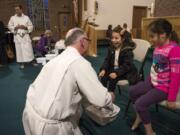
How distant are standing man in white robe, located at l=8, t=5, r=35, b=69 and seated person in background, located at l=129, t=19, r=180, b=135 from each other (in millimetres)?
3557

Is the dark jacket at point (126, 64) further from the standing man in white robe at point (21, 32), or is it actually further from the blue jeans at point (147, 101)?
the standing man in white robe at point (21, 32)

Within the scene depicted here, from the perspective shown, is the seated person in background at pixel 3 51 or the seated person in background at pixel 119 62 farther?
the seated person in background at pixel 3 51

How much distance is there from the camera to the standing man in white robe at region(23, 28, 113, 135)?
3.54 ft

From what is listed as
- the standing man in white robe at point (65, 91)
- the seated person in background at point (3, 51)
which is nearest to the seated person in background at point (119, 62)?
the standing man in white robe at point (65, 91)

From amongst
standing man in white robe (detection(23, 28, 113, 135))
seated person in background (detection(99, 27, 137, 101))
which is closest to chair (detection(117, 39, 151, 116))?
seated person in background (detection(99, 27, 137, 101))

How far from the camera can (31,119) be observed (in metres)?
1.19

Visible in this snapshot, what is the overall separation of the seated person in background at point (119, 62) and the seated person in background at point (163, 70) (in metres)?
0.44

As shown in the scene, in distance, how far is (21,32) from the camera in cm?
454

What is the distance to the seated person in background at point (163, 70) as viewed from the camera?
161 centimetres

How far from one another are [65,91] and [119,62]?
50.2 inches

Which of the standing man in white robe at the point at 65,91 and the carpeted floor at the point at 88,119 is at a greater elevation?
the standing man in white robe at the point at 65,91

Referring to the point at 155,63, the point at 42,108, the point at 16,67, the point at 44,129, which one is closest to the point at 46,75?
the point at 42,108

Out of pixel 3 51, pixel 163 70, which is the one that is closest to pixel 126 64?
pixel 163 70

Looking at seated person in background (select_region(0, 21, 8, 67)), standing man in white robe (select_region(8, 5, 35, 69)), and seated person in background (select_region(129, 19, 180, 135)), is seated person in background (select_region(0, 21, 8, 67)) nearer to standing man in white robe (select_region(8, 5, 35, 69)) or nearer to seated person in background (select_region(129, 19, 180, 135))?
standing man in white robe (select_region(8, 5, 35, 69))
